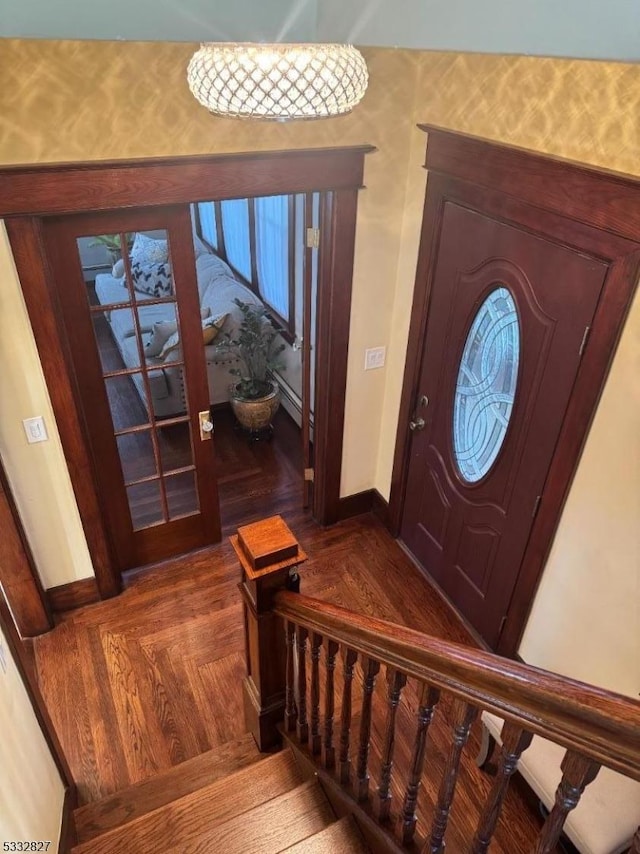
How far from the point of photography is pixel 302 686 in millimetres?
2035

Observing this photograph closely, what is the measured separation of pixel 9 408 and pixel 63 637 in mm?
1263

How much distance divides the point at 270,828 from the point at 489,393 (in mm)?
1870

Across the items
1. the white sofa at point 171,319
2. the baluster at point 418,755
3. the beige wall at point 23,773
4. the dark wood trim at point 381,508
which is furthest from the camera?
the dark wood trim at point 381,508

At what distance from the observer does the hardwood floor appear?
8.34ft

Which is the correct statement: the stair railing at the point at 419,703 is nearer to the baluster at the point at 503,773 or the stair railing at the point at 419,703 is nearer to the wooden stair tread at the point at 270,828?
the baluster at the point at 503,773

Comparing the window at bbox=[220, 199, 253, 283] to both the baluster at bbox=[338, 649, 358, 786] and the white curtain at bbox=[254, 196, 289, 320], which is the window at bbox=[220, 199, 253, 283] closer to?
the white curtain at bbox=[254, 196, 289, 320]

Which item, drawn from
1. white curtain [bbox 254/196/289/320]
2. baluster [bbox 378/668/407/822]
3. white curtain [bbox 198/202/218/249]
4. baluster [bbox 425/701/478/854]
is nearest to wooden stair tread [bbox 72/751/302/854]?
baluster [bbox 378/668/407/822]

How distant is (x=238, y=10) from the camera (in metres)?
1.10

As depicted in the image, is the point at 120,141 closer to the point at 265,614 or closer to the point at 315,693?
the point at 265,614

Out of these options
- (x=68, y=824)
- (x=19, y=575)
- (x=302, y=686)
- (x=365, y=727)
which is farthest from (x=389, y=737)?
(x=19, y=575)

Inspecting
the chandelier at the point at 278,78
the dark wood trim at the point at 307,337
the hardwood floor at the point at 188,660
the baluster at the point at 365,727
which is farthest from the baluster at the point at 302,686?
the dark wood trim at the point at 307,337

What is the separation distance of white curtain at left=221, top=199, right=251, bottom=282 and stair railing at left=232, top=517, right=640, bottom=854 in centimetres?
399

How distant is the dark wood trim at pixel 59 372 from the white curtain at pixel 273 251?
2259mm

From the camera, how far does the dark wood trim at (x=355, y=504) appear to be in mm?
3809
